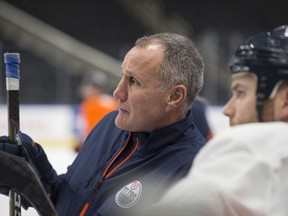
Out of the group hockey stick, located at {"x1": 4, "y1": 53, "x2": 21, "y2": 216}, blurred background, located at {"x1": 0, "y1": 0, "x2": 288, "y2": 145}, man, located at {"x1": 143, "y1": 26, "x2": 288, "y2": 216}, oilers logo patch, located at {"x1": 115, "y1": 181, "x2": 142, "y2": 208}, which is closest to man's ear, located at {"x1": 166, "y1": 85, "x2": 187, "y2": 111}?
oilers logo patch, located at {"x1": 115, "y1": 181, "x2": 142, "y2": 208}

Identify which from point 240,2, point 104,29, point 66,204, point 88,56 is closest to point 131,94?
point 66,204

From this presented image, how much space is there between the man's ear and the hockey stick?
1.22 ft

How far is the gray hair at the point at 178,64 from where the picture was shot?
1.37m

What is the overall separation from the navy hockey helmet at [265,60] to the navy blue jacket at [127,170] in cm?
50

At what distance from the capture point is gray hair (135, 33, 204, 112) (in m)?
1.37

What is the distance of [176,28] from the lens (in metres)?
9.23

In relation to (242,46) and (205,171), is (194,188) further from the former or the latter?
(242,46)

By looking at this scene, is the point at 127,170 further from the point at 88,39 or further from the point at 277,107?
the point at 88,39

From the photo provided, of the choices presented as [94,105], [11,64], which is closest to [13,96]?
[11,64]

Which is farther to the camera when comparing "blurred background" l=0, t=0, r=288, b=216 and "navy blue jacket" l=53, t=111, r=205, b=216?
"blurred background" l=0, t=0, r=288, b=216

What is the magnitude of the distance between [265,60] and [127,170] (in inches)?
25.2

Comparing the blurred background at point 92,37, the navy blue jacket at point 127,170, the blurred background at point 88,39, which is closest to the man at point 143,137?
the navy blue jacket at point 127,170

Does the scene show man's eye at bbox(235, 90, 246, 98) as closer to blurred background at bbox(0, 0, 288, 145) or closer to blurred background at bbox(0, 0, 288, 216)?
blurred background at bbox(0, 0, 288, 216)

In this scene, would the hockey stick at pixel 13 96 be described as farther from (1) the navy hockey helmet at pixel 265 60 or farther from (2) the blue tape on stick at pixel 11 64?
(1) the navy hockey helmet at pixel 265 60
